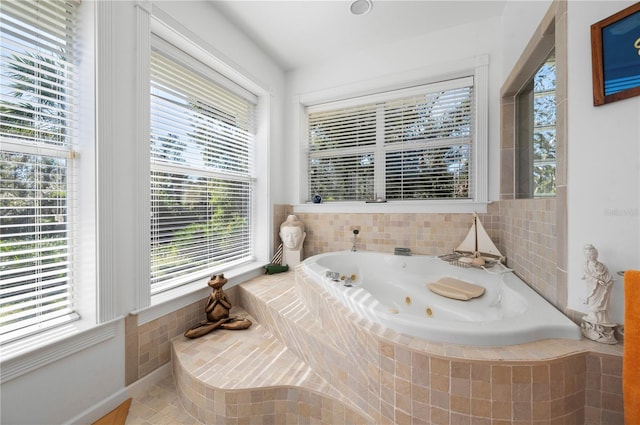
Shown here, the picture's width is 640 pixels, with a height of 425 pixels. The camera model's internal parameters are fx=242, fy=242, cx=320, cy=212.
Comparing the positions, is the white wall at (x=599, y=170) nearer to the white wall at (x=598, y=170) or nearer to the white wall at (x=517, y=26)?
the white wall at (x=598, y=170)

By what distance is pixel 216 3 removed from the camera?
75.8 inches

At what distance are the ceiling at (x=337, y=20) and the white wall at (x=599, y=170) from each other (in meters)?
1.23

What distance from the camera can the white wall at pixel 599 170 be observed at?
915 millimetres

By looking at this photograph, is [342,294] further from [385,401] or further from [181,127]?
[181,127]

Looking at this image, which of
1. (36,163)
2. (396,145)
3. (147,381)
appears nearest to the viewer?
(36,163)

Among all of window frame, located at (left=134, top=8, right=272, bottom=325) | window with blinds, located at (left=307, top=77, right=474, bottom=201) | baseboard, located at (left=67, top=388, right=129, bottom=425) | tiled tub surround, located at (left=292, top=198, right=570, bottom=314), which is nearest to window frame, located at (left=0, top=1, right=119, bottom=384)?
window frame, located at (left=134, top=8, right=272, bottom=325)

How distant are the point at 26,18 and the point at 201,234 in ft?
4.86

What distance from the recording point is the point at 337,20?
212 centimetres

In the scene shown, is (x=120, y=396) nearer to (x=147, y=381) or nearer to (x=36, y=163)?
(x=147, y=381)

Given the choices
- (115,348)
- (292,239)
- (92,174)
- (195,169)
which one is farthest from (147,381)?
(292,239)

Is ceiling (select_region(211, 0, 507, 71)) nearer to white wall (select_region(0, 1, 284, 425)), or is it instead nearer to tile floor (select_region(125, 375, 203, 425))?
white wall (select_region(0, 1, 284, 425))

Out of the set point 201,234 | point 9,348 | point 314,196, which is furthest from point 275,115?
point 9,348

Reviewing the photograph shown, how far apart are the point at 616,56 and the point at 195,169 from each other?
242cm

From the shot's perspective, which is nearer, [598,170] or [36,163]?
[598,170]
